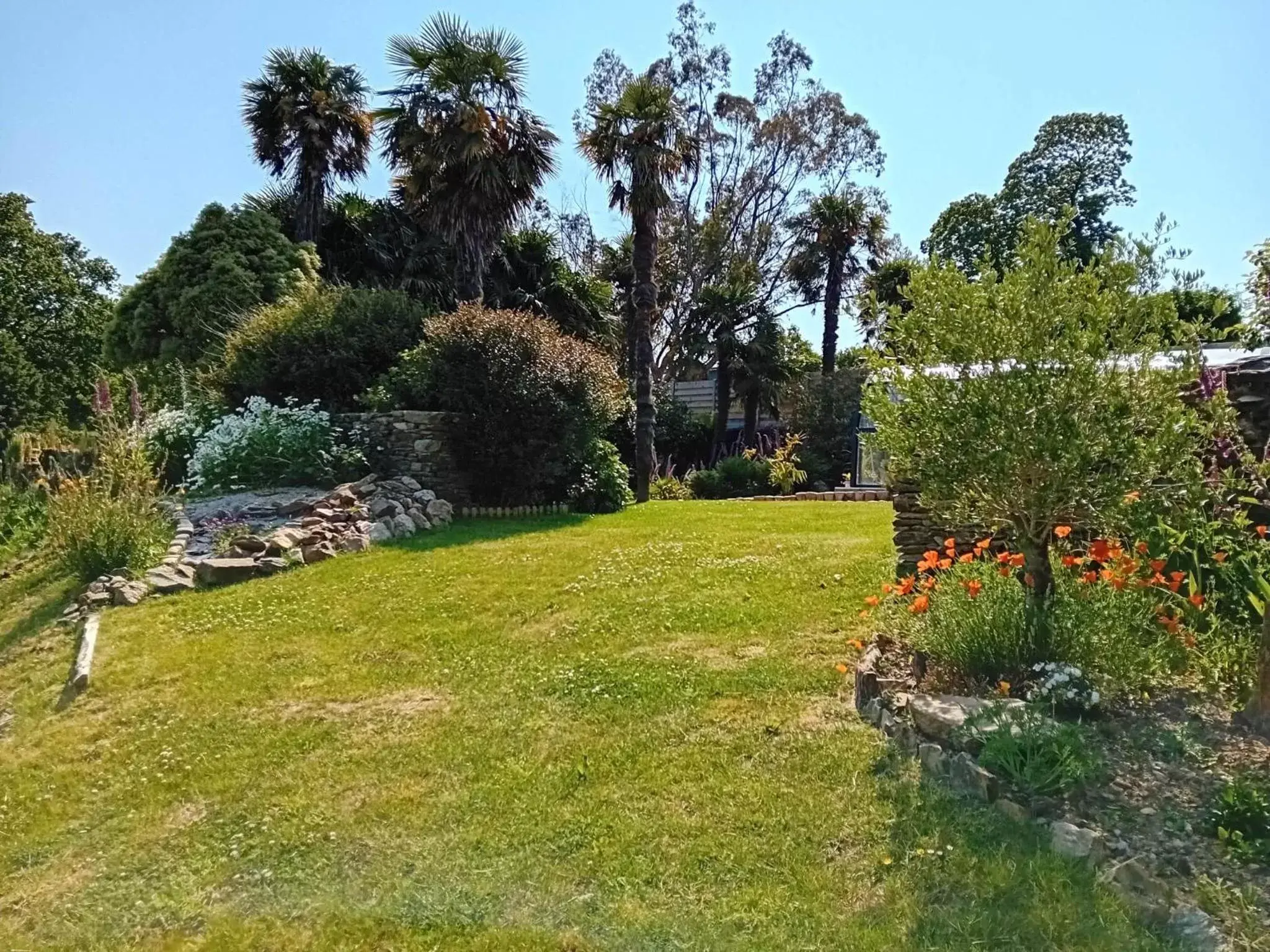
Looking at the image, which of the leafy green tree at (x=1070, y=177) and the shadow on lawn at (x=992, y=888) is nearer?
the shadow on lawn at (x=992, y=888)

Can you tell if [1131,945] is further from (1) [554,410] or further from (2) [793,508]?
(2) [793,508]

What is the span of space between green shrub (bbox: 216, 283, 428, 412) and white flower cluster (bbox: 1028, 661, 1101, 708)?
10194 millimetres

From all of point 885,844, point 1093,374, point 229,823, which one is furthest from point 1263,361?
point 229,823

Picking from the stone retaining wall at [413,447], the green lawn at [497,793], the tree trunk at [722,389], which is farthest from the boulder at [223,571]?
the tree trunk at [722,389]

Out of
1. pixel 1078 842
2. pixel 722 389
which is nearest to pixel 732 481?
pixel 722 389

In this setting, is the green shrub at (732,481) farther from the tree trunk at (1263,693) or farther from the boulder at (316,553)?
the tree trunk at (1263,693)

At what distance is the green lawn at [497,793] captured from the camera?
275cm

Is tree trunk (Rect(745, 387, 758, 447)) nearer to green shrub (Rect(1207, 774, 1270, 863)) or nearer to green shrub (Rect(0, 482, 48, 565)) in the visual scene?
green shrub (Rect(0, 482, 48, 565))

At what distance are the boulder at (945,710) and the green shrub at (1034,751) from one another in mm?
81

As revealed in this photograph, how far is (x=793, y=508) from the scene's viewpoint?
40.1 ft

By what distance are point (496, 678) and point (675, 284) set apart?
21619mm

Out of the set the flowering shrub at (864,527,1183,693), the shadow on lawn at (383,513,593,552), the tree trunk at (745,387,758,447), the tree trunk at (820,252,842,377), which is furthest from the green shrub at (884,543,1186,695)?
the tree trunk at (820,252,842,377)

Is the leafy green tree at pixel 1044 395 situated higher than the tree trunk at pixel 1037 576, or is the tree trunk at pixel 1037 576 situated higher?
the leafy green tree at pixel 1044 395

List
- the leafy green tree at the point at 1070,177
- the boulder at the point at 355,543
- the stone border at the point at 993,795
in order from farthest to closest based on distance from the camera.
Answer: the leafy green tree at the point at 1070,177 < the boulder at the point at 355,543 < the stone border at the point at 993,795
